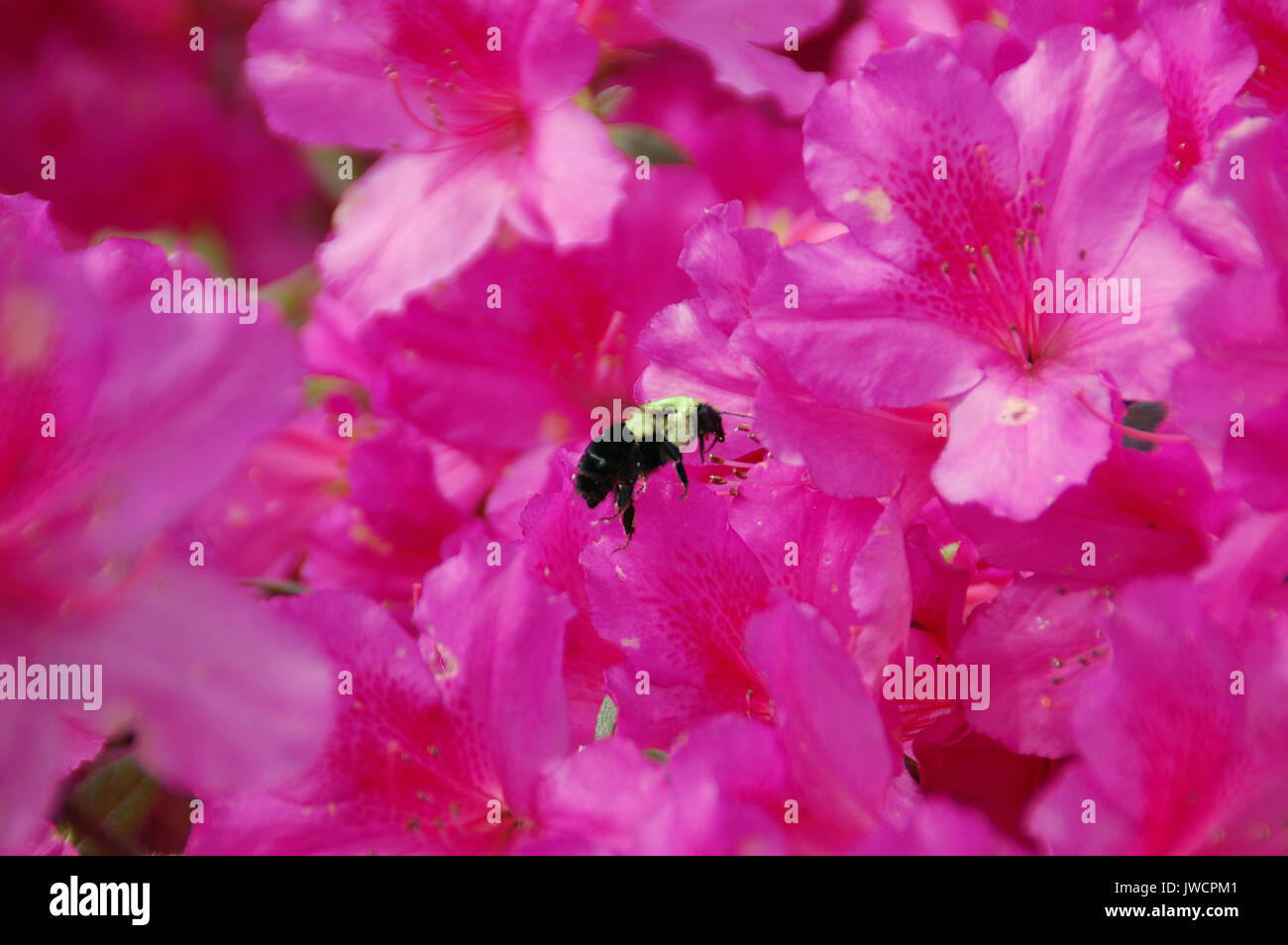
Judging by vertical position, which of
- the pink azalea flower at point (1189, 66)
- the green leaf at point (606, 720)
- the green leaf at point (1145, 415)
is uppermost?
the pink azalea flower at point (1189, 66)

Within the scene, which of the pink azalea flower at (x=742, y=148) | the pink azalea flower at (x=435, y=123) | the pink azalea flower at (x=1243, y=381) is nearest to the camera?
the pink azalea flower at (x=1243, y=381)

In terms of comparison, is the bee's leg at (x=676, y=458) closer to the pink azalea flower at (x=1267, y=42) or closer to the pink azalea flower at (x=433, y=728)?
the pink azalea flower at (x=433, y=728)

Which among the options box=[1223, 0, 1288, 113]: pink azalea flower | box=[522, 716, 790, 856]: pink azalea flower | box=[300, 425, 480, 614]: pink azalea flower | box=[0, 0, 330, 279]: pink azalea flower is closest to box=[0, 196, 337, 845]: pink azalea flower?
box=[522, 716, 790, 856]: pink azalea flower

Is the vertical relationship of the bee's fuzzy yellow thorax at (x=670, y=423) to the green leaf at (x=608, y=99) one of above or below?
below

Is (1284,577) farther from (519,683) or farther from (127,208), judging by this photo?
(127,208)

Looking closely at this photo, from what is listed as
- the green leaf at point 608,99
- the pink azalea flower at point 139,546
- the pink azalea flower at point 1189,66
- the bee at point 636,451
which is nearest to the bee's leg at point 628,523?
the bee at point 636,451

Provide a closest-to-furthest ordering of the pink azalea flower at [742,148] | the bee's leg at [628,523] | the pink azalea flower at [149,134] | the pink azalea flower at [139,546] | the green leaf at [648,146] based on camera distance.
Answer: the pink azalea flower at [139,546] → the bee's leg at [628,523] → the green leaf at [648,146] → the pink azalea flower at [742,148] → the pink azalea flower at [149,134]
